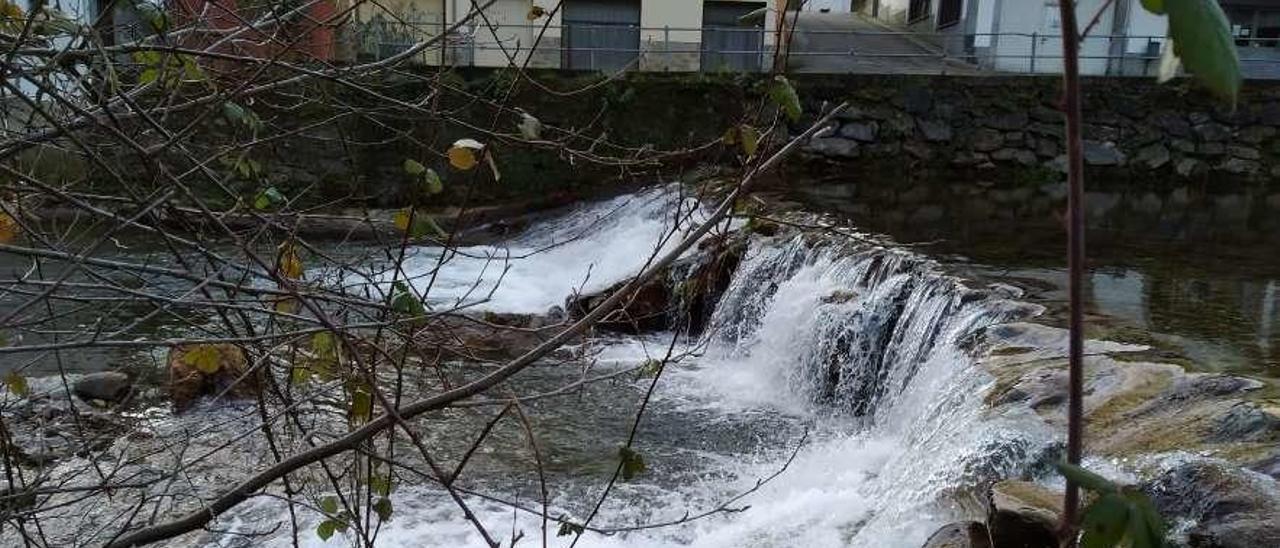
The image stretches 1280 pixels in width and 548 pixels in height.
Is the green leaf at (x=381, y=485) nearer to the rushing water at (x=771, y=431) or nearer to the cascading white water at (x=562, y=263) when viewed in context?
the rushing water at (x=771, y=431)

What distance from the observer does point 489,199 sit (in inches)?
533

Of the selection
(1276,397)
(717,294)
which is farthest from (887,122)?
(1276,397)

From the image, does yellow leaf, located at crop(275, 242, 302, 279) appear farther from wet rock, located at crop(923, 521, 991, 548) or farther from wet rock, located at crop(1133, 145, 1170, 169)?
wet rock, located at crop(1133, 145, 1170, 169)

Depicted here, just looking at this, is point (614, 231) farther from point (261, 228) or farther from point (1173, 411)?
point (261, 228)

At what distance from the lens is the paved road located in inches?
573

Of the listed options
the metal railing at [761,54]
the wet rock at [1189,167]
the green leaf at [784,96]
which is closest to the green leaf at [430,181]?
the green leaf at [784,96]

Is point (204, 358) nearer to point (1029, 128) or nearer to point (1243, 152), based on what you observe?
point (1029, 128)

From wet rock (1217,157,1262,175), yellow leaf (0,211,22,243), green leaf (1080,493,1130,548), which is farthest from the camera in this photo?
wet rock (1217,157,1262,175)

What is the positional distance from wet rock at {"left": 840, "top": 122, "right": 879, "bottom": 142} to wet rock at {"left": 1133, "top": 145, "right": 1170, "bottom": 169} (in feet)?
10.9

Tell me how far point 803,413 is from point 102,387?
14.2 feet

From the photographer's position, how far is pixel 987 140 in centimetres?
1385

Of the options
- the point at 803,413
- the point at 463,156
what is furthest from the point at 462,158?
the point at 803,413

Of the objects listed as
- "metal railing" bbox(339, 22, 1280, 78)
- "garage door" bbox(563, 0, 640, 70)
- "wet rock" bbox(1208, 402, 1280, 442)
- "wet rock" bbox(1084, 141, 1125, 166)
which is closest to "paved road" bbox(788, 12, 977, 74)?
"metal railing" bbox(339, 22, 1280, 78)

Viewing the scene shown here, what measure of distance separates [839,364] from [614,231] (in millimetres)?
4545
